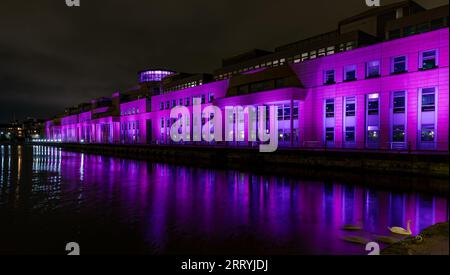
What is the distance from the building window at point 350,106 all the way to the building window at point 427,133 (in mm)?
7125

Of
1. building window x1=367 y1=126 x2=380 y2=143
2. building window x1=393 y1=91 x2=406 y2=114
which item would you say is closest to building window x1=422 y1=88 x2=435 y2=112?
building window x1=393 y1=91 x2=406 y2=114

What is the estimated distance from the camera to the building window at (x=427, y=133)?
89.9 ft

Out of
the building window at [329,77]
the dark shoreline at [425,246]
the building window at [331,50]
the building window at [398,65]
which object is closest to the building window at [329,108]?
the building window at [329,77]

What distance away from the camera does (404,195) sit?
16.2m

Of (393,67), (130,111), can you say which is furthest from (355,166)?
(130,111)

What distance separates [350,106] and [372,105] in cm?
237

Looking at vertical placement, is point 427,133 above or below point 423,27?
below

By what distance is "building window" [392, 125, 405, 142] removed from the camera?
29.5 meters

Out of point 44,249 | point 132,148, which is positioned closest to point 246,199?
point 44,249

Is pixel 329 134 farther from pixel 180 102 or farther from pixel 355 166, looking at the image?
pixel 180 102

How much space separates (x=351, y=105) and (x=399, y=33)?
11817 millimetres

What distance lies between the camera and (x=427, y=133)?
27.7 metres

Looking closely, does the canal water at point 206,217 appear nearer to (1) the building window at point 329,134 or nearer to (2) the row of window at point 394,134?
(2) the row of window at point 394,134
